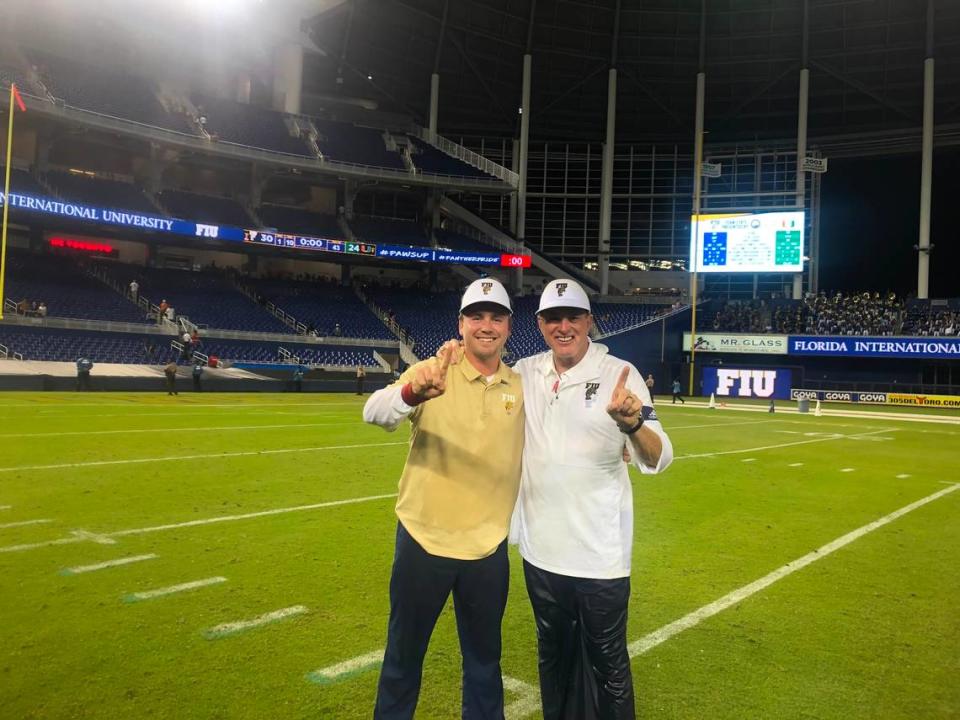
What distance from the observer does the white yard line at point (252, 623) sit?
409cm

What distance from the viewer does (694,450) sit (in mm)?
14297

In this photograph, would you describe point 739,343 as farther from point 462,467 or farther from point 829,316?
point 462,467

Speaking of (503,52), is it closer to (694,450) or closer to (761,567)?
(694,450)

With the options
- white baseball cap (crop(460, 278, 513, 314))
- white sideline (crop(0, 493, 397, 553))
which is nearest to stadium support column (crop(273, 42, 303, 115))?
white sideline (crop(0, 493, 397, 553))

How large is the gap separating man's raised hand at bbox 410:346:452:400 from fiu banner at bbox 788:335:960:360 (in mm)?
42973

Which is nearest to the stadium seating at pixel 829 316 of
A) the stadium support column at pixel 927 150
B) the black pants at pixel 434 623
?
the stadium support column at pixel 927 150

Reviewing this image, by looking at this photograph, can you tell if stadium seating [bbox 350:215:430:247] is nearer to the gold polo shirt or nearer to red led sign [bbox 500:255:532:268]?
red led sign [bbox 500:255:532:268]

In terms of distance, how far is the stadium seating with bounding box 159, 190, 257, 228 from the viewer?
38188mm

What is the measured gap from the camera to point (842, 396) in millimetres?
39719

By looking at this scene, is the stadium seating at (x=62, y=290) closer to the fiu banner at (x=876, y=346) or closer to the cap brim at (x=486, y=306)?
the cap brim at (x=486, y=306)

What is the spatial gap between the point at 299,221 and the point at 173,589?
40.9m

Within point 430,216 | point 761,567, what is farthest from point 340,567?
point 430,216

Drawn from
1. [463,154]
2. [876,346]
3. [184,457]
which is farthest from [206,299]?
[876,346]

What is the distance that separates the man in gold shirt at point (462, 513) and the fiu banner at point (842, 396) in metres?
40.6
